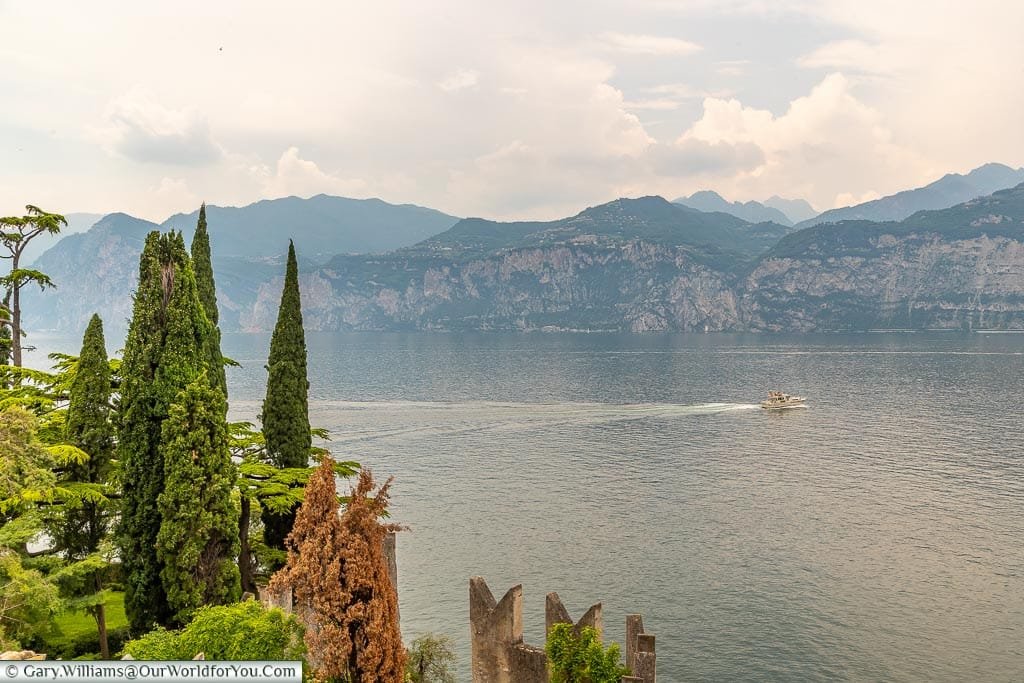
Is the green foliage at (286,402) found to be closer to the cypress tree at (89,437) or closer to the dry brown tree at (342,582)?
the cypress tree at (89,437)

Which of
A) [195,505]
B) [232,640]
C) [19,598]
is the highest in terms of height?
[195,505]

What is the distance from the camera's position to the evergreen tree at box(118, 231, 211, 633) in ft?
95.2

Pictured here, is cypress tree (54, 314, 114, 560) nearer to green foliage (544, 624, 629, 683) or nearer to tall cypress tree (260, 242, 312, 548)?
tall cypress tree (260, 242, 312, 548)

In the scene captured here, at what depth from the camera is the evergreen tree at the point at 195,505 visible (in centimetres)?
2792

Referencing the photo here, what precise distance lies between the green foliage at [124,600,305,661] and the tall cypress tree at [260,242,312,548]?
15002mm

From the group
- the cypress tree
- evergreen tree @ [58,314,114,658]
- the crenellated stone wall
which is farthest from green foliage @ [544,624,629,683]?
the cypress tree

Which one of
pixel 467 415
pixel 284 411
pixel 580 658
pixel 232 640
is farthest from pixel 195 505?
pixel 467 415

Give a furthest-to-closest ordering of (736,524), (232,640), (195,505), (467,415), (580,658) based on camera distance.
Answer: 1. (467,415)
2. (736,524)
3. (195,505)
4. (580,658)
5. (232,640)

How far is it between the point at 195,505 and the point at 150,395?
16.1 feet

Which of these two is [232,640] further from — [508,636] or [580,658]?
[580,658]

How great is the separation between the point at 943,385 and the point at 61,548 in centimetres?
15701

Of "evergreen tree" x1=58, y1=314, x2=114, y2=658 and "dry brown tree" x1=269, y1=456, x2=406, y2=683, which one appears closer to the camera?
"dry brown tree" x1=269, y1=456, x2=406, y2=683

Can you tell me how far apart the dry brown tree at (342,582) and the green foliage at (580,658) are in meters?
7.12

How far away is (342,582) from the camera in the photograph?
2191 cm
